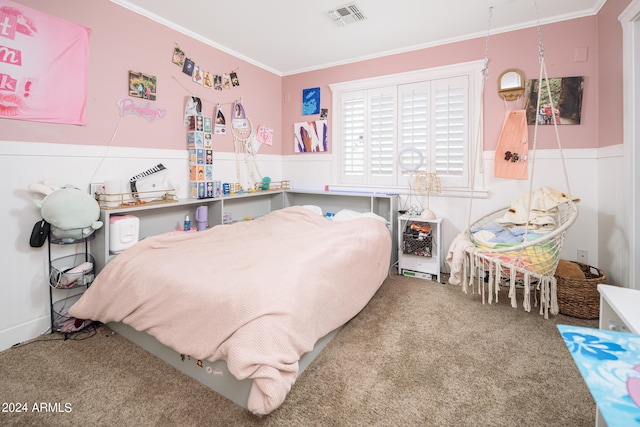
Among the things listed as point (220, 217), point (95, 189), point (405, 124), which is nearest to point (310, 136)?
point (405, 124)

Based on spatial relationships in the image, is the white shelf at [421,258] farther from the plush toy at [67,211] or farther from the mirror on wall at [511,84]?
the plush toy at [67,211]

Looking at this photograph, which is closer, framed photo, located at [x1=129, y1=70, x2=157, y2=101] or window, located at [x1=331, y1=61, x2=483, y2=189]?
framed photo, located at [x1=129, y1=70, x2=157, y2=101]

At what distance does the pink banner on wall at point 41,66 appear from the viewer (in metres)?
1.82

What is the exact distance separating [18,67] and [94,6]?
2.34 feet

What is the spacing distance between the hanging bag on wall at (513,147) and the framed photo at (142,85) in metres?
3.16

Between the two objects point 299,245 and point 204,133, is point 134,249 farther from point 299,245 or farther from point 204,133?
point 204,133

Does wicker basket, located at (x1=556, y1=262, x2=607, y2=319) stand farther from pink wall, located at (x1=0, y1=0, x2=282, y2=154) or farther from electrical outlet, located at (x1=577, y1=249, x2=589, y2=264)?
pink wall, located at (x1=0, y1=0, x2=282, y2=154)

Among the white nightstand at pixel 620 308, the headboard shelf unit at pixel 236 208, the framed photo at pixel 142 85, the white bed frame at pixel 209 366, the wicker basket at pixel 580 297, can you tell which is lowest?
the white bed frame at pixel 209 366

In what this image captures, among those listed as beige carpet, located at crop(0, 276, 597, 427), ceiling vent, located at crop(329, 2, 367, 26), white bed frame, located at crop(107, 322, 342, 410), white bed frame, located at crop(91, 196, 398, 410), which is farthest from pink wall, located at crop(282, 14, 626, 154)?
white bed frame, located at crop(107, 322, 342, 410)

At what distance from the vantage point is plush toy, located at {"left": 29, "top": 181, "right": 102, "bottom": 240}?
1844mm

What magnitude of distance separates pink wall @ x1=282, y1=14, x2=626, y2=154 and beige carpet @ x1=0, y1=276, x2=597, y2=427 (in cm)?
160

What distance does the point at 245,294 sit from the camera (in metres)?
1.42

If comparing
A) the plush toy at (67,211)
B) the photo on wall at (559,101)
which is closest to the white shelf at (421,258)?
the photo on wall at (559,101)

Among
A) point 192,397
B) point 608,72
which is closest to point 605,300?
point 192,397
